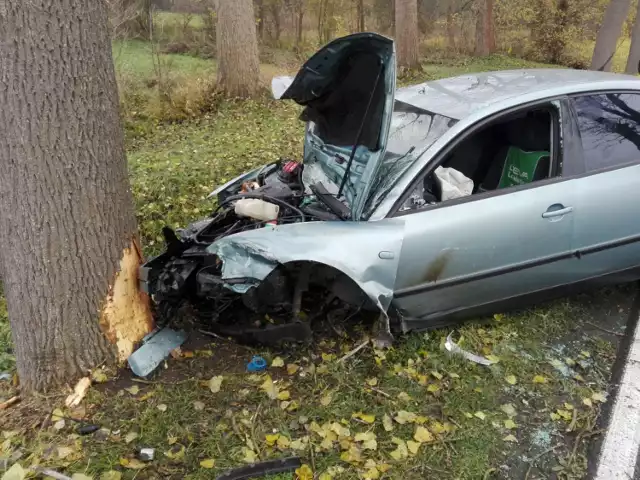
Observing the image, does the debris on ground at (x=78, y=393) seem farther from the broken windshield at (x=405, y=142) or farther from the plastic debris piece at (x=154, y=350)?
the broken windshield at (x=405, y=142)

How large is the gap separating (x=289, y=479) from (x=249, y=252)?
113 centimetres

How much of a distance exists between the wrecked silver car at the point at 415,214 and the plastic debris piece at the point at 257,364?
15 centimetres

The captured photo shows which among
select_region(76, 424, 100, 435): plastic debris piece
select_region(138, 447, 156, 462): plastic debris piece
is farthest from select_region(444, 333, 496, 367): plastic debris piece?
select_region(76, 424, 100, 435): plastic debris piece

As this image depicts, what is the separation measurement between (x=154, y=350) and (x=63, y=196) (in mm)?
1053

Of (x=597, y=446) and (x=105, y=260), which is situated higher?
(x=105, y=260)

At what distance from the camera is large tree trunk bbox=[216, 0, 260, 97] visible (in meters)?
9.51

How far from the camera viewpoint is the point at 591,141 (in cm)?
335

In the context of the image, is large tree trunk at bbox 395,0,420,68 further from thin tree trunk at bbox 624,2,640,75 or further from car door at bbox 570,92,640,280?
car door at bbox 570,92,640,280

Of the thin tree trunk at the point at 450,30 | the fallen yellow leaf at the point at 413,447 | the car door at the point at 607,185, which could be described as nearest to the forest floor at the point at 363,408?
the fallen yellow leaf at the point at 413,447

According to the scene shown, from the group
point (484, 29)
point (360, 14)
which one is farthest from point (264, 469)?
point (360, 14)

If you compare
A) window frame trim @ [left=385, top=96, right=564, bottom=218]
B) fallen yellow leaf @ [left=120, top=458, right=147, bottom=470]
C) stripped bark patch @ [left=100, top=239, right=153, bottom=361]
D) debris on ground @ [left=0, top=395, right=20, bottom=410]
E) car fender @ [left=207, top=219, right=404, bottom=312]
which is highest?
window frame trim @ [left=385, top=96, right=564, bottom=218]

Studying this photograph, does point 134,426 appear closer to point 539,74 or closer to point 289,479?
point 289,479

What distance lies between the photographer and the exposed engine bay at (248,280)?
298cm

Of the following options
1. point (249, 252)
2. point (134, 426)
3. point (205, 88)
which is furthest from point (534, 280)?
point (205, 88)
